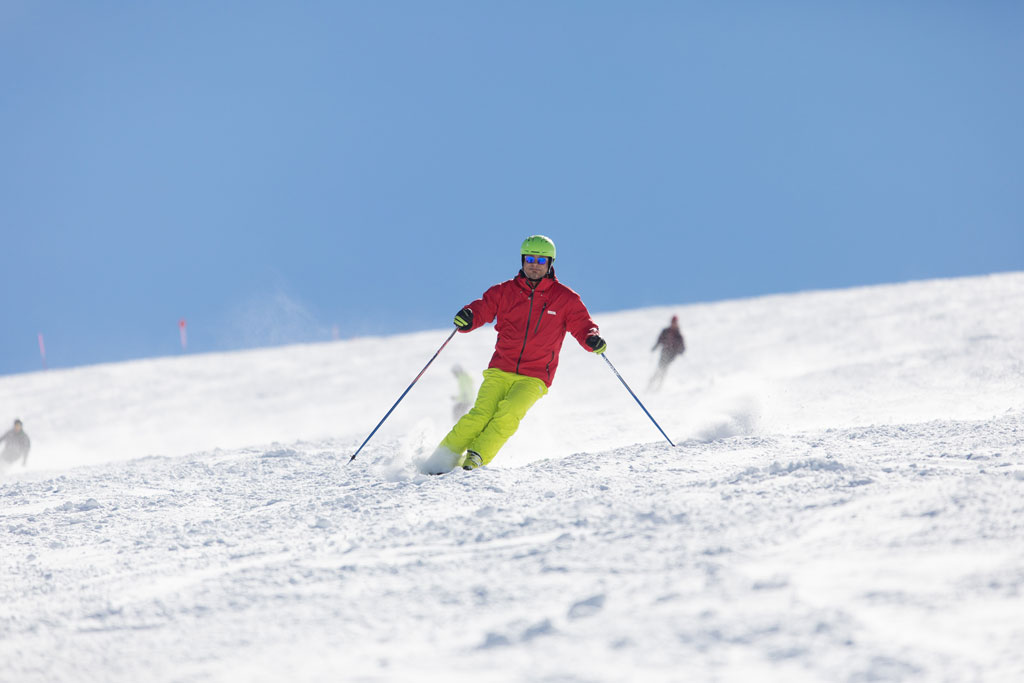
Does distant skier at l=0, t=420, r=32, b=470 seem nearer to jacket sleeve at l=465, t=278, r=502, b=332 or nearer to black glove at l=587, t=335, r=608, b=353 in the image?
jacket sleeve at l=465, t=278, r=502, b=332

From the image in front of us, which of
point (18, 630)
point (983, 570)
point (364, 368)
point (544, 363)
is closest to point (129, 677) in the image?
point (18, 630)

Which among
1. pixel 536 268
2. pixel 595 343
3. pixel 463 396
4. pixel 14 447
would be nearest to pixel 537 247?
pixel 536 268

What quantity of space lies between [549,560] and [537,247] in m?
3.83

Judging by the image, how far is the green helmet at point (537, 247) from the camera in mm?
7176

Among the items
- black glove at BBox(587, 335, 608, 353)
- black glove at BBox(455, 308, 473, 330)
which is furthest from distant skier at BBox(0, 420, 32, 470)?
black glove at BBox(587, 335, 608, 353)

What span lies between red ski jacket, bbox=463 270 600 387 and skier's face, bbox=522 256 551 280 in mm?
59

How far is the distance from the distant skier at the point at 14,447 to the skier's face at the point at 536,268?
9.34 metres

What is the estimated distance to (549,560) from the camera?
12.3ft

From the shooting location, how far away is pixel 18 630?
142 inches

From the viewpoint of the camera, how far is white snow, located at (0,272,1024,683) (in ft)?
9.60

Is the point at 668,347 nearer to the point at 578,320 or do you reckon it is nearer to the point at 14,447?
the point at 578,320

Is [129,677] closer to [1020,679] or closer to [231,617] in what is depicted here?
[231,617]

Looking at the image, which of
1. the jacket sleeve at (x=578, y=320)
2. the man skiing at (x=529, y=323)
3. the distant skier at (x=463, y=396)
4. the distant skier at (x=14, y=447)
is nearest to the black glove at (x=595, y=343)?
the man skiing at (x=529, y=323)

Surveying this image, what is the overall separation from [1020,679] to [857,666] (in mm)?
451
